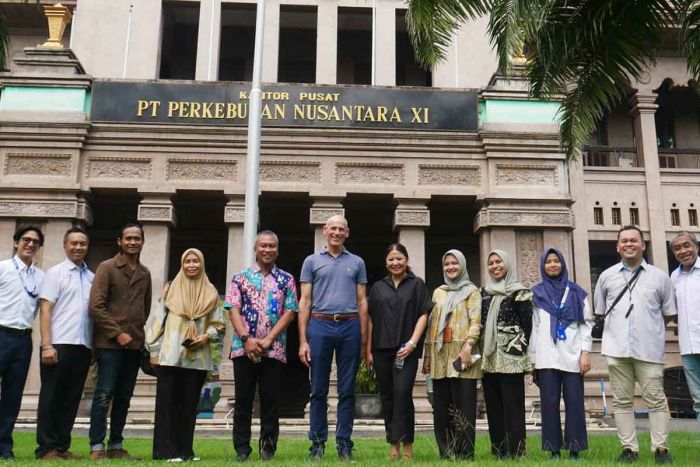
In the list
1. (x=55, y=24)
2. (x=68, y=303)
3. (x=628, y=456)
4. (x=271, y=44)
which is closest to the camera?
(x=628, y=456)

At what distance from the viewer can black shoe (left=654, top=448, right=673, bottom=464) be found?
5.83 metres

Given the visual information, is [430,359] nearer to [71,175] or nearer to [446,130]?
[446,130]

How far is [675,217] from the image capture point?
1802cm

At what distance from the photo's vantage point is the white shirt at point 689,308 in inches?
244

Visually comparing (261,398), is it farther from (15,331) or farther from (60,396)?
(15,331)

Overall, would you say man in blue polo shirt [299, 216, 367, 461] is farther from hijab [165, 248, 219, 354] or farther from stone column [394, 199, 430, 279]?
stone column [394, 199, 430, 279]

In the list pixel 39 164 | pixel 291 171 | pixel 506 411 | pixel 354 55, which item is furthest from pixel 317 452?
pixel 354 55

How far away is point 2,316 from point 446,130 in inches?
419

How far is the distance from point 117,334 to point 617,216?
15063 mm

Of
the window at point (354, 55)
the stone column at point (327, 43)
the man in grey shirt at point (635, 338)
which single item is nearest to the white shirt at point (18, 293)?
the man in grey shirt at point (635, 338)

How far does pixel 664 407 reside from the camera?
6.01 metres

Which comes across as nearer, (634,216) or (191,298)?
(191,298)

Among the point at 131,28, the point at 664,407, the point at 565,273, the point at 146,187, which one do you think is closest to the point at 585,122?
the point at 565,273

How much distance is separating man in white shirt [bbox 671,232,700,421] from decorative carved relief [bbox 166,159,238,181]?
10040mm
